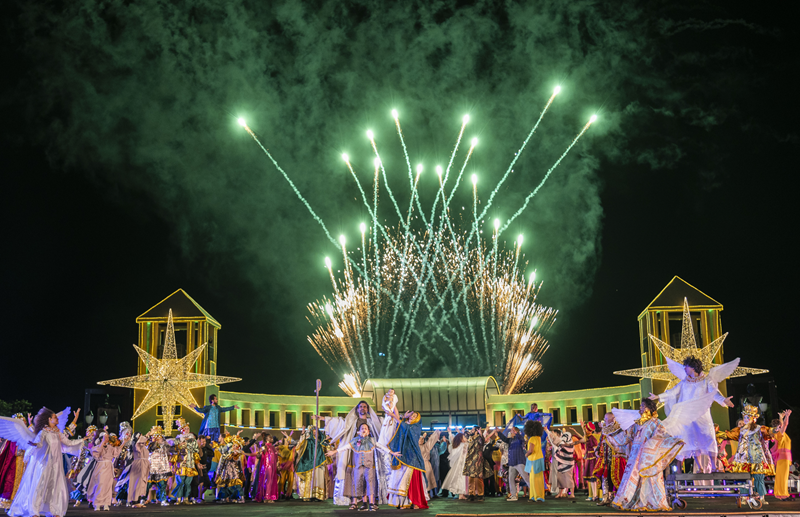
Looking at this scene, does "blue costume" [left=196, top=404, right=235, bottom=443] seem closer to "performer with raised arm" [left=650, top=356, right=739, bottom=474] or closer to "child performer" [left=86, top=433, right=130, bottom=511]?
"child performer" [left=86, top=433, right=130, bottom=511]

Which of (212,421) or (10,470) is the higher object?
(212,421)

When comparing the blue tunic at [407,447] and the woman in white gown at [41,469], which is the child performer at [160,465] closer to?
the woman in white gown at [41,469]

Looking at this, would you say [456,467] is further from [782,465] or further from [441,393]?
[441,393]

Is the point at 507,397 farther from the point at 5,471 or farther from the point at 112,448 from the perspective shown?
the point at 5,471

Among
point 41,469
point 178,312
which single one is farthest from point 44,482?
point 178,312

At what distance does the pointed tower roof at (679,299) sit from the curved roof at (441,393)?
9376 mm

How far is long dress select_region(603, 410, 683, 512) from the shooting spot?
11930 millimetres

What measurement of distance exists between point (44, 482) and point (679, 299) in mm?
30563

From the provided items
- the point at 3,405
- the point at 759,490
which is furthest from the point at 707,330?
the point at 3,405

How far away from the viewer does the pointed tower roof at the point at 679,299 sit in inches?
1428

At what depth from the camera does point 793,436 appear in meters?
45.2

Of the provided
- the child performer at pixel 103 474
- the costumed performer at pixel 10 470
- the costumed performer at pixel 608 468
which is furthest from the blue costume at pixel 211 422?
the costumed performer at pixel 608 468

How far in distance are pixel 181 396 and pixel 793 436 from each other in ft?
113

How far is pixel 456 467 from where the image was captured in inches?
731
